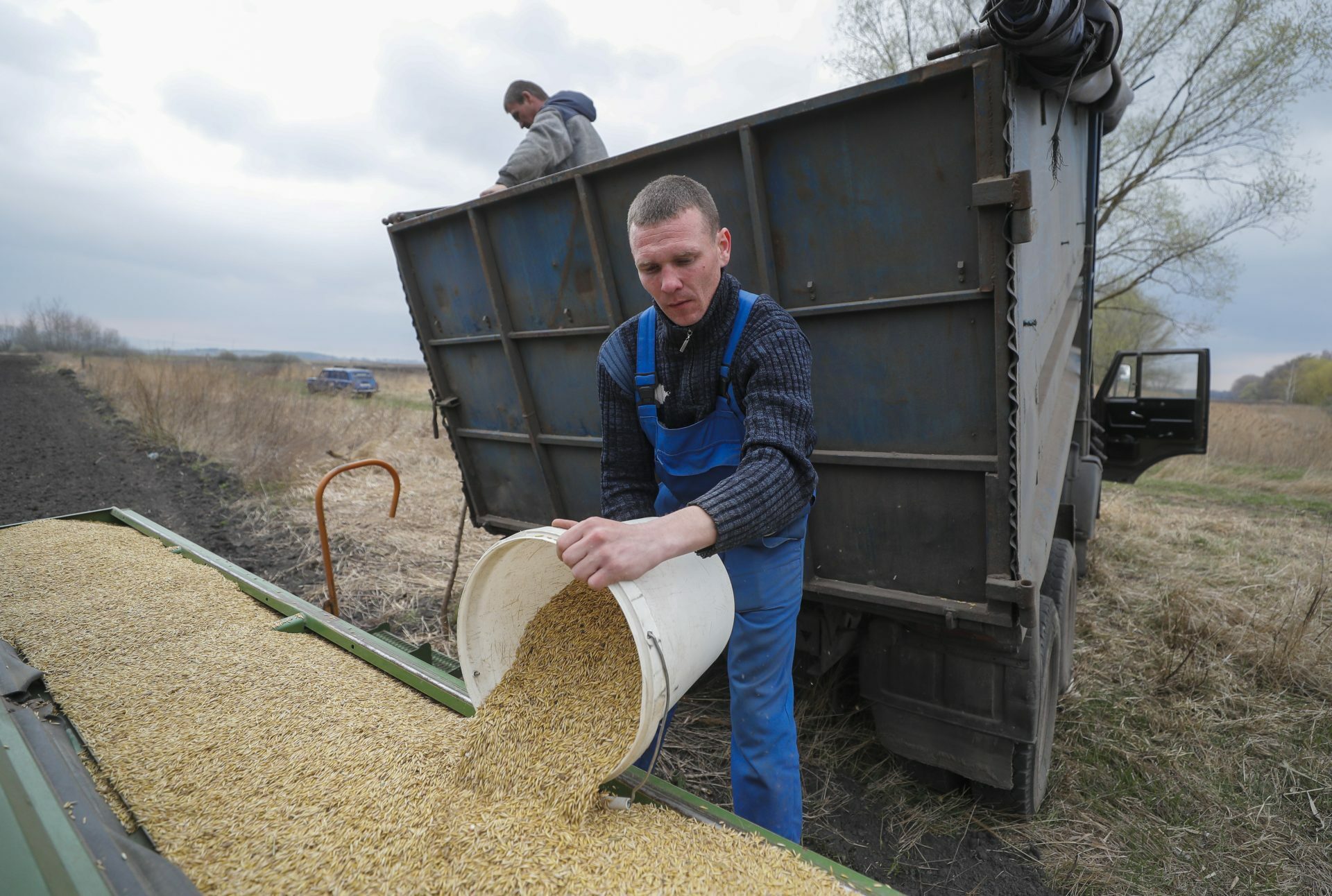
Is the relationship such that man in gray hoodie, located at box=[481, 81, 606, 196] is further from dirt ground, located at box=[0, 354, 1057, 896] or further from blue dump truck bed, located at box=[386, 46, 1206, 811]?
dirt ground, located at box=[0, 354, 1057, 896]

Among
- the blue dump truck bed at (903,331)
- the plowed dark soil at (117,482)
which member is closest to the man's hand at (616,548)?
the blue dump truck bed at (903,331)

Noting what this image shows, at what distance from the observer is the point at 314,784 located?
1743 millimetres

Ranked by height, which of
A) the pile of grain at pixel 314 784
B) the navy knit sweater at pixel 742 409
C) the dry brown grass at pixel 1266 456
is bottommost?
the dry brown grass at pixel 1266 456

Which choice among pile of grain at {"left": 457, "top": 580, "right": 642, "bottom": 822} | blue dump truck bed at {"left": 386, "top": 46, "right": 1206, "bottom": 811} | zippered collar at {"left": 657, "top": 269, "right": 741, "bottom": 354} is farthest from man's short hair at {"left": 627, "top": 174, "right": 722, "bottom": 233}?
pile of grain at {"left": 457, "top": 580, "right": 642, "bottom": 822}

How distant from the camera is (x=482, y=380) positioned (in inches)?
166

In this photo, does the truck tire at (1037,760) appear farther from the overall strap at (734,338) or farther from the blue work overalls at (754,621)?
the overall strap at (734,338)

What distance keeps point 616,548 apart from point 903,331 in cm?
154

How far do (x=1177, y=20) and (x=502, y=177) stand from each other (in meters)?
16.3

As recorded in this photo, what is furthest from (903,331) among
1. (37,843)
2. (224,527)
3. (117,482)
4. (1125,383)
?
(117,482)

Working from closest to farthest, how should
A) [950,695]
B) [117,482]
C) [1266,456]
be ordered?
1. [950,695]
2. [117,482]
3. [1266,456]

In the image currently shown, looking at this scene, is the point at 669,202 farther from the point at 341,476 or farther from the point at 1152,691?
the point at 341,476

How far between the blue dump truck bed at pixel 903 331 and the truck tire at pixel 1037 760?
0.02 meters

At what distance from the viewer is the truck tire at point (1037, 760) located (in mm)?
2832

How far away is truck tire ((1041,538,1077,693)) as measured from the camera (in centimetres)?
347
